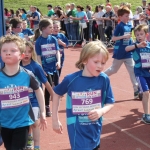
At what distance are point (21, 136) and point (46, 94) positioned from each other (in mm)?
3490

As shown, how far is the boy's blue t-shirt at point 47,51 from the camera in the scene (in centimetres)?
741

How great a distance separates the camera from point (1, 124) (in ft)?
13.2

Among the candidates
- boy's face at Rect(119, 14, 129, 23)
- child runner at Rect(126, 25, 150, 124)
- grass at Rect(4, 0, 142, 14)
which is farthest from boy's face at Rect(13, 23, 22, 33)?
grass at Rect(4, 0, 142, 14)

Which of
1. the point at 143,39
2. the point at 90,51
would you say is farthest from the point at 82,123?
the point at 143,39

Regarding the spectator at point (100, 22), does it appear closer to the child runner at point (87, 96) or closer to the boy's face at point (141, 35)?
the boy's face at point (141, 35)

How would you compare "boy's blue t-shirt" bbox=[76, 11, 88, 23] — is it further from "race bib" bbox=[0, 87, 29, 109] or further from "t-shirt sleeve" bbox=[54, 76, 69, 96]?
"t-shirt sleeve" bbox=[54, 76, 69, 96]

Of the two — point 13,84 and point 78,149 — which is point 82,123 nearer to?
point 78,149

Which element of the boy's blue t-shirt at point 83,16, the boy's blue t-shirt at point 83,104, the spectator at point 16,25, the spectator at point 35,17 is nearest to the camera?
the boy's blue t-shirt at point 83,104

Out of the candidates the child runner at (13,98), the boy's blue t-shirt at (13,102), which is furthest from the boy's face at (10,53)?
the boy's blue t-shirt at (13,102)

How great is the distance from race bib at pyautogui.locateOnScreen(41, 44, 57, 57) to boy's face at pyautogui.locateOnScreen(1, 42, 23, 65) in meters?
3.37

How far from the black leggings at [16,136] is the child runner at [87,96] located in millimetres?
413

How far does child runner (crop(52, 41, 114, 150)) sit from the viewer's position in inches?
144

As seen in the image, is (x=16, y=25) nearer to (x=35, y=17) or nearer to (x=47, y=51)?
(x=47, y=51)

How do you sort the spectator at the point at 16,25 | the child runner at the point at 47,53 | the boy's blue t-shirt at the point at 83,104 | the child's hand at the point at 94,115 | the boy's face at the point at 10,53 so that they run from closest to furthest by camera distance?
the child's hand at the point at 94,115 < the boy's blue t-shirt at the point at 83,104 < the boy's face at the point at 10,53 < the child runner at the point at 47,53 < the spectator at the point at 16,25
